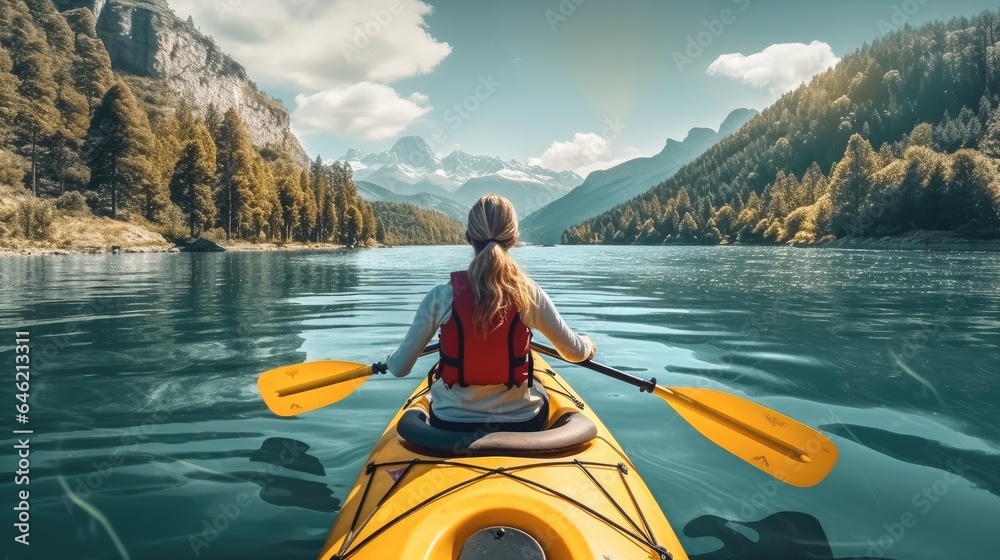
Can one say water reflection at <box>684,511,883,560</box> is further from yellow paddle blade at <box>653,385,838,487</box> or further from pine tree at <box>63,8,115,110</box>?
pine tree at <box>63,8,115,110</box>

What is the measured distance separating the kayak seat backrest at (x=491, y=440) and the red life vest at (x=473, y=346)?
15.0 inches

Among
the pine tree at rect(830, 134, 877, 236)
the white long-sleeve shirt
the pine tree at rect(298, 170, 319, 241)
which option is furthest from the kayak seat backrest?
the pine tree at rect(298, 170, 319, 241)

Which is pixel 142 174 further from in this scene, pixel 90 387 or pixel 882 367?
pixel 882 367

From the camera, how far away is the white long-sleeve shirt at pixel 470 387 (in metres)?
3.97

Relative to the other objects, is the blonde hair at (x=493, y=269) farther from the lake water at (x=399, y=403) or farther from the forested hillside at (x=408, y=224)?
the forested hillside at (x=408, y=224)

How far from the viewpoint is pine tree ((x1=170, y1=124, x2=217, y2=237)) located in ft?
200

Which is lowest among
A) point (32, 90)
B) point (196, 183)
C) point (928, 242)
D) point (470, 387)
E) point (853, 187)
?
point (470, 387)

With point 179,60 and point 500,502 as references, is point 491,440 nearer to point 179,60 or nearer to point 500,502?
point 500,502

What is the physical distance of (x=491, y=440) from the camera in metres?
3.69

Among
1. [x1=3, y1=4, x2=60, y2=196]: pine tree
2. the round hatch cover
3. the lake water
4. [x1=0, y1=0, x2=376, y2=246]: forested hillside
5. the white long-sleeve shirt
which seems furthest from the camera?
[x1=3, y1=4, x2=60, y2=196]: pine tree

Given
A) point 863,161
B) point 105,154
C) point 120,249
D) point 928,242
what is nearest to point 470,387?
point 120,249

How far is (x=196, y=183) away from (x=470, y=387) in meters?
67.7

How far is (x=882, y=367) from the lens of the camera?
933 cm

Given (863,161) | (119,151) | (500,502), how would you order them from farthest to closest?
1. (863,161)
2. (119,151)
3. (500,502)
